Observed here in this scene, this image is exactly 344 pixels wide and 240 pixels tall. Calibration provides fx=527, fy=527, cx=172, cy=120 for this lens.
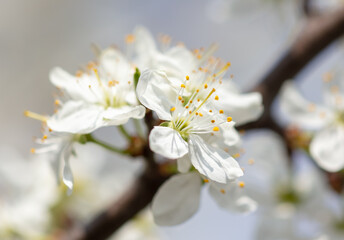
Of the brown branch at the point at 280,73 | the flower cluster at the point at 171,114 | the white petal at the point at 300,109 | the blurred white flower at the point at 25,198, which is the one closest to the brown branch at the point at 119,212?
the brown branch at the point at 280,73

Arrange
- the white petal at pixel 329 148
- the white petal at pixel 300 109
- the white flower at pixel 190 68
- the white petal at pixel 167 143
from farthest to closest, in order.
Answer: the white petal at pixel 300 109
the white petal at pixel 329 148
the white flower at pixel 190 68
the white petal at pixel 167 143

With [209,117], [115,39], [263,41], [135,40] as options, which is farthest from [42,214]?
[263,41]

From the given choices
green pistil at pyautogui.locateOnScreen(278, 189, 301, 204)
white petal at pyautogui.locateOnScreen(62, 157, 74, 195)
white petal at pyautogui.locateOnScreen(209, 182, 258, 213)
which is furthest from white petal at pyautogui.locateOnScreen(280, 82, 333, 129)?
white petal at pyautogui.locateOnScreen(62, 157, 74, 195)

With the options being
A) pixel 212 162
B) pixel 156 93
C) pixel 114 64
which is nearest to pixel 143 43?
pixel 114 64

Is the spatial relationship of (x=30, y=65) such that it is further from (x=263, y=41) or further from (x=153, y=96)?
(x=153, y=96)

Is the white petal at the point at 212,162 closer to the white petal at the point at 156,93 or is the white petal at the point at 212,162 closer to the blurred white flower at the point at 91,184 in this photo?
the white petal at the point at 156,93

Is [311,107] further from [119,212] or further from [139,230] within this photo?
[139,230]
